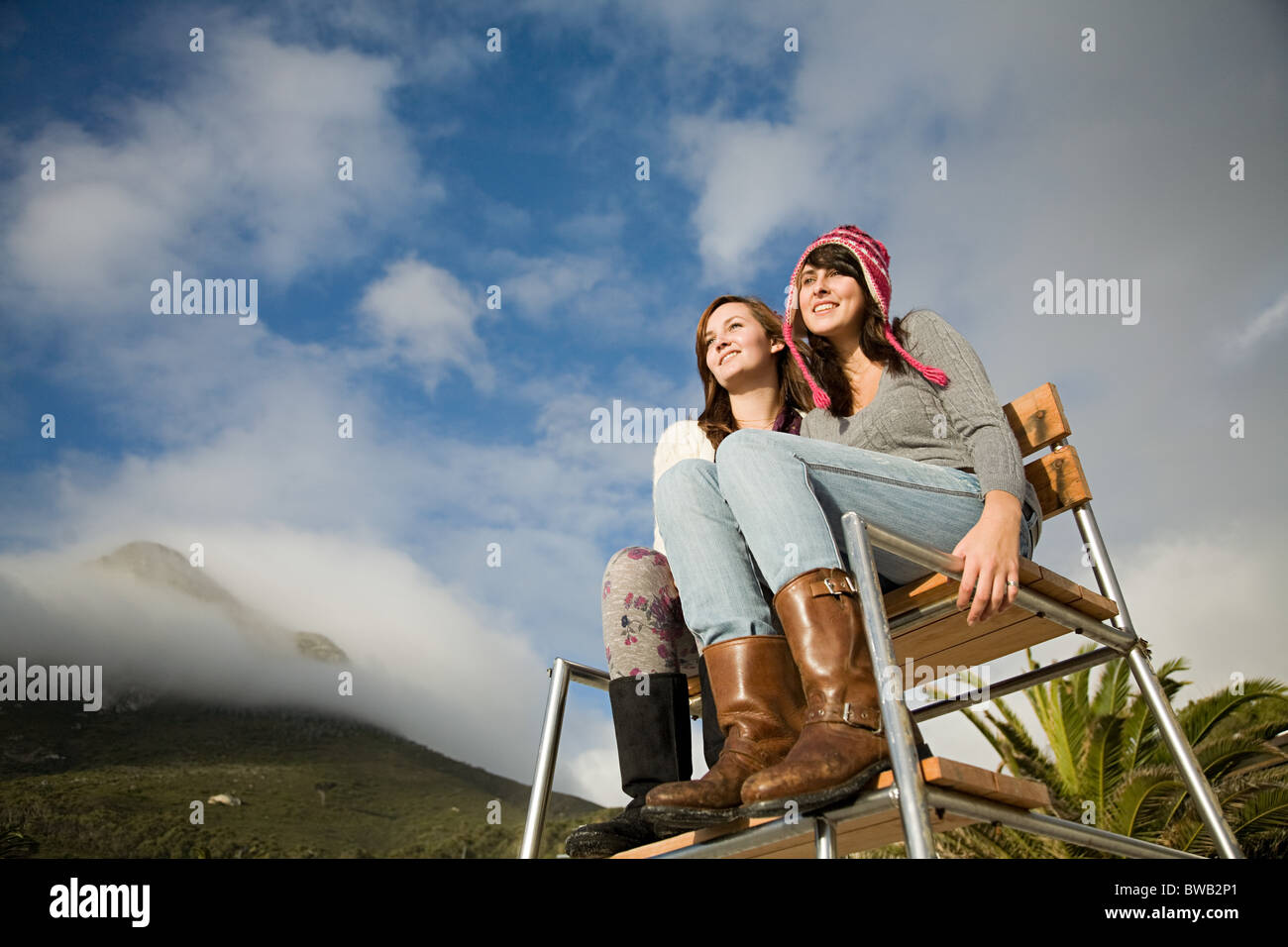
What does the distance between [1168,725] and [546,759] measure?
4.32 ft

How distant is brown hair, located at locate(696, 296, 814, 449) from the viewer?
98.4 inches

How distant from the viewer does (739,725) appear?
145 centimetres

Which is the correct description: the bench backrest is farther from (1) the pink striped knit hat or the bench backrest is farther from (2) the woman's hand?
(2) the woman's hand

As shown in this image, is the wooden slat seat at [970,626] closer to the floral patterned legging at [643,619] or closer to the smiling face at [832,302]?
the floral patterned legging at [643,619]

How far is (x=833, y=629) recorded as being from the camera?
1.39m

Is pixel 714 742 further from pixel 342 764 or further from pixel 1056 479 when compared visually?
pixel 342 764

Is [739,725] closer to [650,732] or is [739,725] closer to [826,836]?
[826,836]

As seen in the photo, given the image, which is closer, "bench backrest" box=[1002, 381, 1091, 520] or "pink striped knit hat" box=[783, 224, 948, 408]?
"bench backrest" box=[1002, 381, 1091, 520]

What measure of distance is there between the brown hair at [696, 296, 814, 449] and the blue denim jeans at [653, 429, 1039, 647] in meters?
0.69

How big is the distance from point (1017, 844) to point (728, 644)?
1030 cm

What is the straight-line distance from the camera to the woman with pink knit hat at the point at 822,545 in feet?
4.40

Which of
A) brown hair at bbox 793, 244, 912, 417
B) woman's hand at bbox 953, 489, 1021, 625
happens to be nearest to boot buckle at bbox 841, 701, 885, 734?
woman's hand at bbox 953, 489, 1021, 625

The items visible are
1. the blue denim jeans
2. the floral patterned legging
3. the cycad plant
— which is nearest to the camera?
the blue denim jeans
